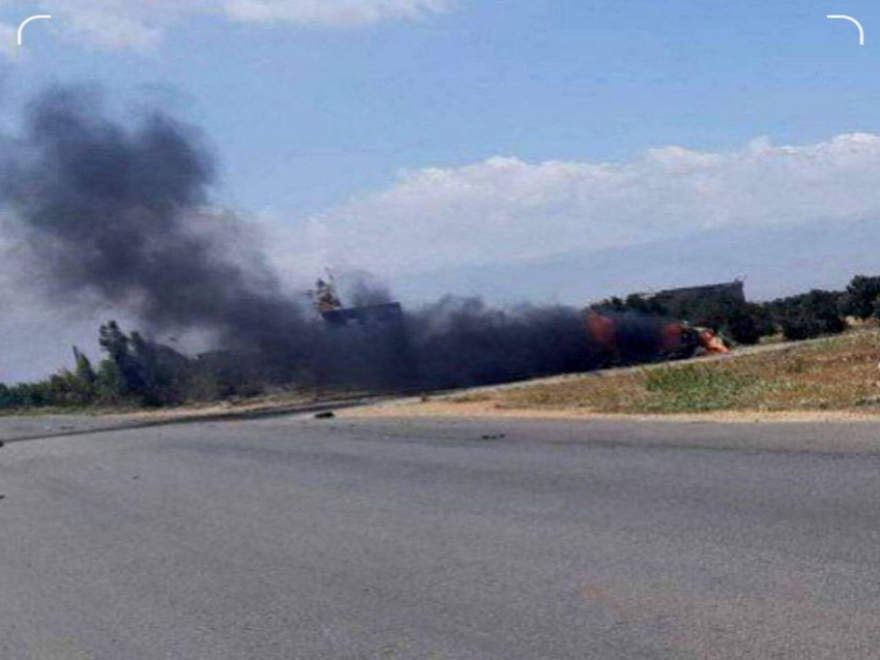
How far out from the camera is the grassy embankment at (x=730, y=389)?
27.4 metres

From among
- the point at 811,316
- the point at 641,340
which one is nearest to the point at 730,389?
the point at 641,340

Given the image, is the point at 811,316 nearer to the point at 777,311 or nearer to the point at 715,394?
the point at 777,311

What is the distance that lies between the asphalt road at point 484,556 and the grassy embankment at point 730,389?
3383 millimetres

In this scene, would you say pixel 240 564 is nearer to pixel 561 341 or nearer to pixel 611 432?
pixel 611 432

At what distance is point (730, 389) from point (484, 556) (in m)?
18.5

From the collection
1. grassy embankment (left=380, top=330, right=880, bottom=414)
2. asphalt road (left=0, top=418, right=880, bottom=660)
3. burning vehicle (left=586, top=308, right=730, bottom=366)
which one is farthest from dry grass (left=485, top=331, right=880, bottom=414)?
burning vehicle (left=586, top=308, right=730, bottom=366)

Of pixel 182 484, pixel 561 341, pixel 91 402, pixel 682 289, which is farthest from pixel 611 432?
pixel 91 402

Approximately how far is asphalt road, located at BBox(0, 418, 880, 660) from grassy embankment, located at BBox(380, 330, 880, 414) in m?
3.38

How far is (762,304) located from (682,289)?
16.3 feet

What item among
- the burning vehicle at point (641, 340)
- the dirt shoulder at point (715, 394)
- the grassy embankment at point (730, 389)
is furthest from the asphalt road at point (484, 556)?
the burning vehicle at point (641, 340)

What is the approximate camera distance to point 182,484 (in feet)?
80.0

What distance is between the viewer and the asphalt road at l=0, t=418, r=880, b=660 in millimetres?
10328

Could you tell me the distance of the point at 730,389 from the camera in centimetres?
3158

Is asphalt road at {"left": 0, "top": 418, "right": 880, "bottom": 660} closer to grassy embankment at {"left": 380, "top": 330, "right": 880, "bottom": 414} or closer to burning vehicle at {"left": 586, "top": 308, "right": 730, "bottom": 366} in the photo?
grassy embankment at {"left": 380, "top": 330, "right": 880, "bottom": 414}
